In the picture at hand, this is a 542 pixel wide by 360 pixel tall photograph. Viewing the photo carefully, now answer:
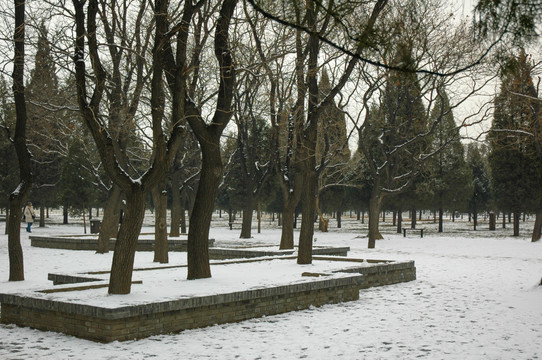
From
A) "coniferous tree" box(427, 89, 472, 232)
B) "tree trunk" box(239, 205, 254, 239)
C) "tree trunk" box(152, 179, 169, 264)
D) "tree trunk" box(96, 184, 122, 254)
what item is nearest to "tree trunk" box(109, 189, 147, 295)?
"tree trunk" box(152, 179, 169, 264)

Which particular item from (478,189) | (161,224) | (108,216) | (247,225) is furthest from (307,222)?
(478,189)

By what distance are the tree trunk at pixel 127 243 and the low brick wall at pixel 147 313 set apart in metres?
0.99

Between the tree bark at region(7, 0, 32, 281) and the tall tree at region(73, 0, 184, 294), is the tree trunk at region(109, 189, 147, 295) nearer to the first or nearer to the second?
the tall tree at region(73, 0, 184, 294)

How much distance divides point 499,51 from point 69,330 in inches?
264

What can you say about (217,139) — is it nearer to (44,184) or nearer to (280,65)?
(280,65)

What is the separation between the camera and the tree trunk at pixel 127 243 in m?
9.97

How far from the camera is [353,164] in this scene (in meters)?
38.9

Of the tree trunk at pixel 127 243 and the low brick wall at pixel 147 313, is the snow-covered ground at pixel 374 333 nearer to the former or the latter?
the low brick wall at pixel 147 313

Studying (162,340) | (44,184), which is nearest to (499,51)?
(162,340)

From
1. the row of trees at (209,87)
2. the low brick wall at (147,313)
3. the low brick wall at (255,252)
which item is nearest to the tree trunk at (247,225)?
the row of trees at (209,87)

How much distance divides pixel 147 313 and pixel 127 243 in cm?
144

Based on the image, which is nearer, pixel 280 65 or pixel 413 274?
pixel 413 274

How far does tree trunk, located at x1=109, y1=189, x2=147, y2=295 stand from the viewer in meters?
9.97

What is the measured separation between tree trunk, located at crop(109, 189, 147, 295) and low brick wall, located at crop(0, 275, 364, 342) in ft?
3.25
